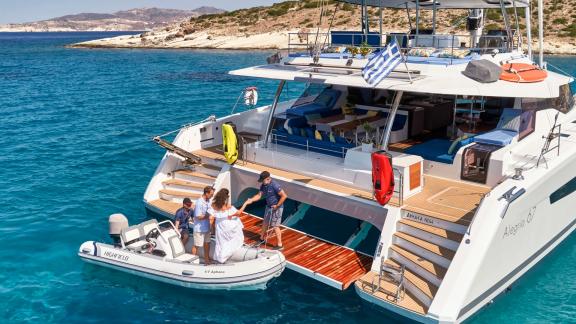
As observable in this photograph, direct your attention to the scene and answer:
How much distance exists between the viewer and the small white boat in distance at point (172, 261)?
9344 millimetres

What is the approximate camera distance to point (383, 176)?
30.1 feet

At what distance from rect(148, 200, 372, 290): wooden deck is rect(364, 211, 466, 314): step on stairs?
69 centimetres

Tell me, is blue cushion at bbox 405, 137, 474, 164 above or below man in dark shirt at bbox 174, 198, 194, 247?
above

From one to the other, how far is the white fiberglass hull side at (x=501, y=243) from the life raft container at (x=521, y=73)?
5.77 ft

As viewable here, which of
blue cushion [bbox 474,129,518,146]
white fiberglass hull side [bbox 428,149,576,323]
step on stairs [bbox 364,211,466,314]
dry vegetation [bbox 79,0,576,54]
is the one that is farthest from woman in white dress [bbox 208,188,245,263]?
dry vegetation [bbox 79,0,576,54]

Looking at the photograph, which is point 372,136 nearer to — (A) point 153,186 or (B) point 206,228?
(B) point 206,228

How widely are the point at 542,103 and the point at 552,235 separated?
3.43 meters

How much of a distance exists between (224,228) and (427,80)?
195 inches

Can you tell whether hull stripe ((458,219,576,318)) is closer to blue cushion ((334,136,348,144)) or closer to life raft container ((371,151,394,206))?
life raft container ((371,151,394,206))

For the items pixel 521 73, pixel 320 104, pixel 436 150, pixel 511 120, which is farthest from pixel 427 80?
pixel 320 104

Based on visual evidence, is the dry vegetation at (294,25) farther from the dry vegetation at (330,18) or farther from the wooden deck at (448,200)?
the wooden deck at (448,200)

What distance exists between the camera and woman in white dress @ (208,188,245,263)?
9.42 m

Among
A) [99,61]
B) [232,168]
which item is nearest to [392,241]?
[232,168]

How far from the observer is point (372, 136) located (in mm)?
11930
